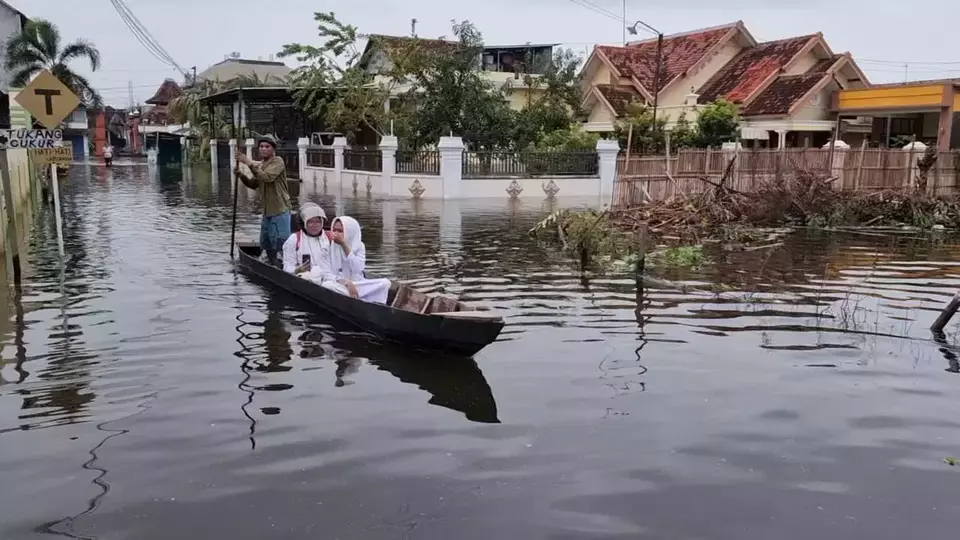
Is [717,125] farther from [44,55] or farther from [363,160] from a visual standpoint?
[44,55]

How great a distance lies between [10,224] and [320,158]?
2365 cm

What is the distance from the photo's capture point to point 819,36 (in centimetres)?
3180

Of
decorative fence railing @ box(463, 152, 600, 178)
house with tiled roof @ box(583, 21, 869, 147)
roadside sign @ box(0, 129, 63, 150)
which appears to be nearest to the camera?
roadside sign @ box(0, 129, 63, 150)

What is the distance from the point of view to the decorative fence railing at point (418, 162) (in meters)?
27.4

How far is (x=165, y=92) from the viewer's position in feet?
267

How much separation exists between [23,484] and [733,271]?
11.1 metres

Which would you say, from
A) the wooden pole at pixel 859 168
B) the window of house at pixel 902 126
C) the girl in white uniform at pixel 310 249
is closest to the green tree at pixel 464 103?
the wooden pole at pixel 859 168

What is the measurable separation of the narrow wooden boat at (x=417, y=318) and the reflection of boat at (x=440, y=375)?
0.14m

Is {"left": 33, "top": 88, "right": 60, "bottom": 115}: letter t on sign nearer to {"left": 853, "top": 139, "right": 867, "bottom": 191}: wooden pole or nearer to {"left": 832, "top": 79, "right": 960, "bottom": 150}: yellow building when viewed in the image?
{"left": 853, "top": 139, "right": 867, "bottom": 191}: wooden pole

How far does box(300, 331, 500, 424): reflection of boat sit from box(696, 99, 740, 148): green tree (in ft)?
73.3

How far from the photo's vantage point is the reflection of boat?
7.10m

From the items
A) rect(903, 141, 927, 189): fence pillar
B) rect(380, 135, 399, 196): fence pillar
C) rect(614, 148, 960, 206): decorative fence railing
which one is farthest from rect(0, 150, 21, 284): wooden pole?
rect(903, 141, 927, 189): fence pillar

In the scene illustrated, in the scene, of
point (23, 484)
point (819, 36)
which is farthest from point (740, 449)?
point (819, 36)

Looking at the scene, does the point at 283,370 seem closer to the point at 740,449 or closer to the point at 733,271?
the point at 740,449
